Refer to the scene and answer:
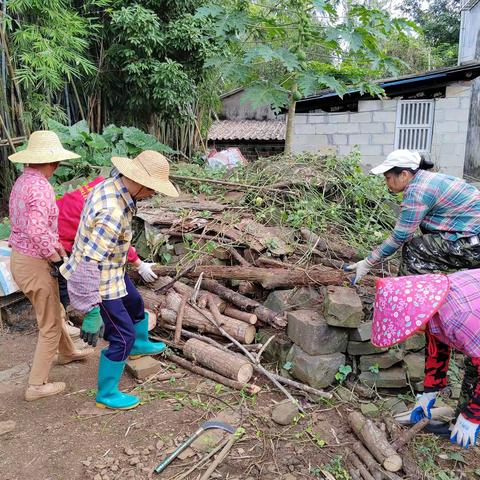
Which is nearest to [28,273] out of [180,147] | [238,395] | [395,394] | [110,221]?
[110,221]

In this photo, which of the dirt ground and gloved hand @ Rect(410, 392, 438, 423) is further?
gloved hand @ Rect(410, 392, 438, 423)

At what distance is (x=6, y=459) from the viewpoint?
2.63m

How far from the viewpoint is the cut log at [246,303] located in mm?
3723

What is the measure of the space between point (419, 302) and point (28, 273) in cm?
269

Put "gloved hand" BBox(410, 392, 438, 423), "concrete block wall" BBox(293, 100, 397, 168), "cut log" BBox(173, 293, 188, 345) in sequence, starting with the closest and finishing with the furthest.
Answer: "gloved hand" BBox(410, 392, 438, 423) → "cut log" BBox(173, 293, 188, 345) → "concrete block wall" BBox(293, 100, 397, 168)

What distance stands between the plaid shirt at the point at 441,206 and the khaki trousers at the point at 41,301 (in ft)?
8.55

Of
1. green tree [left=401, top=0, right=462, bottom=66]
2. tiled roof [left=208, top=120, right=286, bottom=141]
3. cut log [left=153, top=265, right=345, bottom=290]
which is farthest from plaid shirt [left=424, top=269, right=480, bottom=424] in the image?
green tree [left=401, top=0, right=462, bottom=66]

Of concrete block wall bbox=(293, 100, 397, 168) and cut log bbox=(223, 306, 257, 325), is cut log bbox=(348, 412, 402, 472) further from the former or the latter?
concrete block wall bbox=(293, 100, 397, 168)

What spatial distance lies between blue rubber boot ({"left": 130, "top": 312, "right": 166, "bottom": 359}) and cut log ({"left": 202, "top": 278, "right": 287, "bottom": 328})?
2.53 ft

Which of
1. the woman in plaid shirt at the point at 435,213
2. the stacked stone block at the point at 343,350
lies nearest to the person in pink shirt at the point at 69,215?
the stacked stone block at the point at 343,350

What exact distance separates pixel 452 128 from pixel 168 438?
10053 millimetres

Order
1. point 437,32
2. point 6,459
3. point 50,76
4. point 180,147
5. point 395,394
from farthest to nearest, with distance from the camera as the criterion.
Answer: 1. point 437,32
2. point 180,147
3. point 50,76
4. point 395,394
5. point 6,459

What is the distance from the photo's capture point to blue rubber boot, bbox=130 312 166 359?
3.62 m

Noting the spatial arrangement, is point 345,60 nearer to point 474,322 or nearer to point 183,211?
point 183,211
